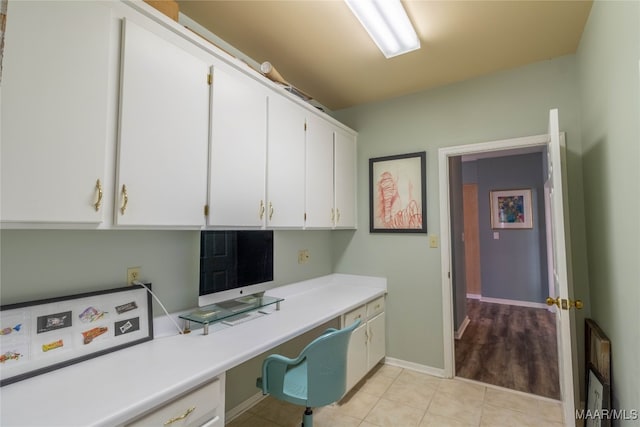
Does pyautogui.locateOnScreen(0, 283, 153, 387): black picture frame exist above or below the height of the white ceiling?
below

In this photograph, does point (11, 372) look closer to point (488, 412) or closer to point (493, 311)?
point (488, 412)

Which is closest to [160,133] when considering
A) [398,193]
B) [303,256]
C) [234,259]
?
[234,259]

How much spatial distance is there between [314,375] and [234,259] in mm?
833

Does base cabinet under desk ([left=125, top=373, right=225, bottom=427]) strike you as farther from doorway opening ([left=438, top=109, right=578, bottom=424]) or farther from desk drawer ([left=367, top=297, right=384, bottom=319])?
doorway opening ([left=438, top=109, right=578, bottom=424])

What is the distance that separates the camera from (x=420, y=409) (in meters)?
2.25

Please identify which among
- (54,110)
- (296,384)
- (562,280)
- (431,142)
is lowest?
(296,384)

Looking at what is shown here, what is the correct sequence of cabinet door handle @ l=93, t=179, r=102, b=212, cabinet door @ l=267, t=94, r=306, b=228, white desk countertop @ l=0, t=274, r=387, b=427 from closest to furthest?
white desk countertop @ l=0, t=274, r=387, b=427
cabinet door handle @ l=93, t=179, r=102, b=212
cabinet door @ l=267, t=94, r=306, b=228

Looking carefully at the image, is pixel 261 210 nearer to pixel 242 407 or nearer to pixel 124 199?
pixel 124 199

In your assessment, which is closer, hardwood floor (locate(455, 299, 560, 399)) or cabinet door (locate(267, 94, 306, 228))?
cabinet door (locate(267, 94, 306, 228))

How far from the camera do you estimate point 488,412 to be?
87.4 inches

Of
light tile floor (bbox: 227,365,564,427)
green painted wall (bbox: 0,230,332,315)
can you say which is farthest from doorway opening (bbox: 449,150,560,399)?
green painted wall (bbox: 0,230,332,315)

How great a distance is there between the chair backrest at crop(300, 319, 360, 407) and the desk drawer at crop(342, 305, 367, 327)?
2.26ft

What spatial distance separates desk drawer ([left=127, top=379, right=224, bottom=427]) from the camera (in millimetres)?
1076

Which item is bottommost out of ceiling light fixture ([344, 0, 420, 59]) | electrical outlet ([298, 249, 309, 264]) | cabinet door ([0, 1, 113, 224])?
electrical outlet ([298, 249, 309, 264])
